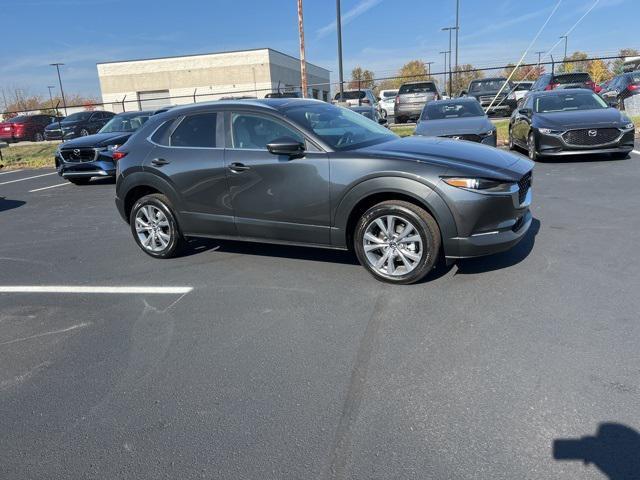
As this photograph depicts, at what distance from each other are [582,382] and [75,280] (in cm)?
473

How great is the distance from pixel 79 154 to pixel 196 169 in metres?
7.77

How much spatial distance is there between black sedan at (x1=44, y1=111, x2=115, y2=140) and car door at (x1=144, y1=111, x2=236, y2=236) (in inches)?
808

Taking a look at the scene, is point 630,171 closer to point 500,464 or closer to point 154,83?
point 500,464

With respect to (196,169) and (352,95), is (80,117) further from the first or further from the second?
(196,169)

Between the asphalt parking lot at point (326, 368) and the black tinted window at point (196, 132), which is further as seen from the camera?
the black tinted window at point (196, 132)

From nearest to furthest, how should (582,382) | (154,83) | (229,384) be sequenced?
(582,382)
(229,384)
(154,83)

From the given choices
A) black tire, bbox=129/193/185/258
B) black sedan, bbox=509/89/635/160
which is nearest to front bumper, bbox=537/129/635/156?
black sedan, bbox=509/89/635/160

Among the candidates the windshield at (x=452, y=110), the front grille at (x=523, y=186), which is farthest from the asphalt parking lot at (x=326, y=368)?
the windshield at (x=452, y=110)

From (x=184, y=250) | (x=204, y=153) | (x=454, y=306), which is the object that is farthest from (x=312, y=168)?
(x=184, y=250)

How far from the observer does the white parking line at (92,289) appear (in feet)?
16.3

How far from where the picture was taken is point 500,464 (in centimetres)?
245

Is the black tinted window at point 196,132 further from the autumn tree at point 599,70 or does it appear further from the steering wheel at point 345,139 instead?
the autumn tree at point 599,70

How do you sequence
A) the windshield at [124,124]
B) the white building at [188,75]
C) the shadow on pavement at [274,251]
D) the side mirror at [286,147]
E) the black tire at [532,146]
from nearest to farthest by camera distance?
the side mirror at [286,147] → the shadow on pavement at [274,251] → the black tire at [532,146] → the windshield at [124,124] → the white building at [188,75]

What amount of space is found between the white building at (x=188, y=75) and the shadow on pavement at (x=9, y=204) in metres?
51.5
